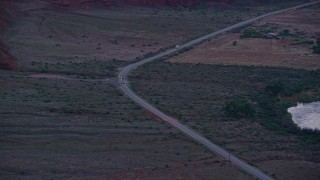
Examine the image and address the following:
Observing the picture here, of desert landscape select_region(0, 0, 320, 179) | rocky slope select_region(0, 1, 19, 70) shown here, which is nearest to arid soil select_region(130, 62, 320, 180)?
desert landscape select_region(0, 0, 320, 179)

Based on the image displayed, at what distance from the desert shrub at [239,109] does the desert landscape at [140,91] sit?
576 millimetres

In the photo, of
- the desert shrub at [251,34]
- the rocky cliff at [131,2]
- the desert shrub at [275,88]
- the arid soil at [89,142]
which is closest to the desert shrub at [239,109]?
the arid soil at [89,142]

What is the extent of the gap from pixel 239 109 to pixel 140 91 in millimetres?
10364

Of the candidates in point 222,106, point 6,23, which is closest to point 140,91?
point 222,106

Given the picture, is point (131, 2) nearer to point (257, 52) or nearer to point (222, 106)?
point (257, 52)

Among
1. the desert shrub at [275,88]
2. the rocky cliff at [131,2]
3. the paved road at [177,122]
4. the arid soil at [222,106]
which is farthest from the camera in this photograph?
the rocky cliff at [131,2]

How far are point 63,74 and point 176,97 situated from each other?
12963 millimetres

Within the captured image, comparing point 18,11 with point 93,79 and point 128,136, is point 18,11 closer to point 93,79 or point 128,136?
point 93,79

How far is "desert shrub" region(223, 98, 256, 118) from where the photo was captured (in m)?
49.7

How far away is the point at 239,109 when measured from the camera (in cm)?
4975

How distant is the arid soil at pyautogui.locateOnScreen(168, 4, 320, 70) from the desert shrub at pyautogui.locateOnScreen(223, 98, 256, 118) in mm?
20009

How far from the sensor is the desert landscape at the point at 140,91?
39188 millimetres

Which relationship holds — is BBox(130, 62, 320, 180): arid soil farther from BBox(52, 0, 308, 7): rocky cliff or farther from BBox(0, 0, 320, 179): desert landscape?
BBox(52, 0, 308, 7): rocky cliff

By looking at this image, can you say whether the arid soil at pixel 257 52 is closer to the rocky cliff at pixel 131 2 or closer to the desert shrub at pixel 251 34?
the desert shrub at pixel 251 34
